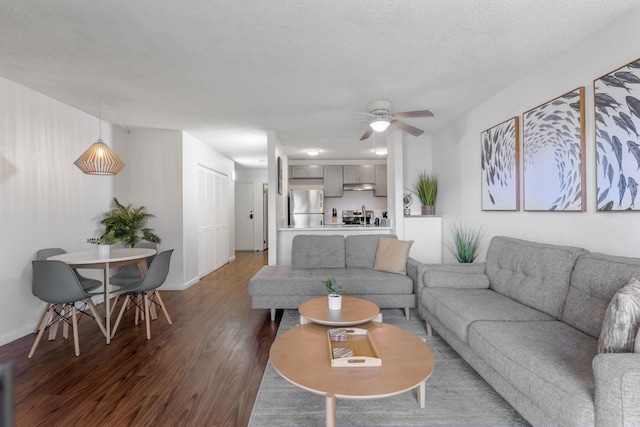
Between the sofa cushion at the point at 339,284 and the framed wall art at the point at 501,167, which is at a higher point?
the framed wall art at the point at 501,167

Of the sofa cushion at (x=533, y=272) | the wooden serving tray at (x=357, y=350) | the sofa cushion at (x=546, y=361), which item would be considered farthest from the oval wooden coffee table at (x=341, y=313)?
the sofa cushion at (x=533, y=272)

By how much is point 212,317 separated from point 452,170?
378 centimetres

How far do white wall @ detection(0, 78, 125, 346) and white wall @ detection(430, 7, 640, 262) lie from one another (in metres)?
Answer: 4.91

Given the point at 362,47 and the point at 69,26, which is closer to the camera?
the point at 69,26

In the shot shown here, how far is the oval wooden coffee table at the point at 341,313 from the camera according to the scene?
2.07 m

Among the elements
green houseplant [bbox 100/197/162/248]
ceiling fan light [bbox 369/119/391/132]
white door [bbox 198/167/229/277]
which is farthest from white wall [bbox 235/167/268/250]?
ceiling fan light [bbox 369/119/391/132]

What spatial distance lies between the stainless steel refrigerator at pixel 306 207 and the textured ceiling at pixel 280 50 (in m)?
3.17

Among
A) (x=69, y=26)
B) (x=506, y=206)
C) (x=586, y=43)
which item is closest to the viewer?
(x=69, y=26)

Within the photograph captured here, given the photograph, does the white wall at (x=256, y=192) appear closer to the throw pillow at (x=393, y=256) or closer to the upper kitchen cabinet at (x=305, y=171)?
the upper kitchen cabinet at (x=305, y=171)

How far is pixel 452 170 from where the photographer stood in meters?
4.30

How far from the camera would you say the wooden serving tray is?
1.50 metres

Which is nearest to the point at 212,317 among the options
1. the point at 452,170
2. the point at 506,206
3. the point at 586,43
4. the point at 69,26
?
the point at 69,26

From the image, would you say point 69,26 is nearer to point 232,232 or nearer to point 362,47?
point 362,47

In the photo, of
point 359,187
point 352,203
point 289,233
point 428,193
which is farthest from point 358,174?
point 289,233
